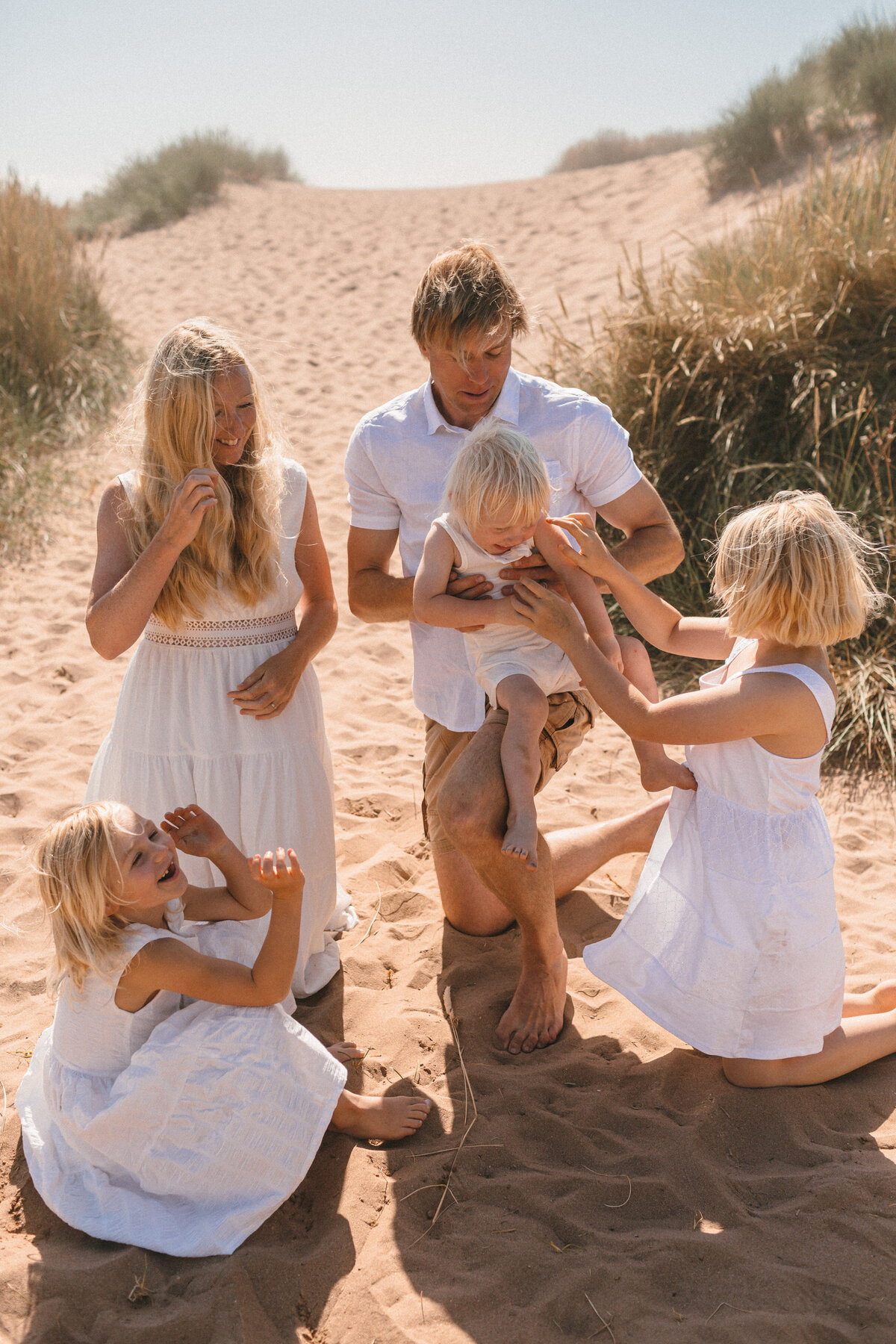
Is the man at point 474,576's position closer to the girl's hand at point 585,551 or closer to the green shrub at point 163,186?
the girl's hand at point 585,551

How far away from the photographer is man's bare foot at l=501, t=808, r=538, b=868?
254 cm

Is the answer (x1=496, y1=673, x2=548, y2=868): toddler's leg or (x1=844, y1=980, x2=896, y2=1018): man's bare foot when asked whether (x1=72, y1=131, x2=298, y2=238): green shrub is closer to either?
(x1=496, y1=673, x2=548, y2=868): toddler's leg

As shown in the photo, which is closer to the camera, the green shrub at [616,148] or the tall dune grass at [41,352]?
the tall dune grass at [41,352]

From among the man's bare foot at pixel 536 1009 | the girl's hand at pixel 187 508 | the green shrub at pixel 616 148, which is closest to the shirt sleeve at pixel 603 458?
the girl's hand at pixel 187 508

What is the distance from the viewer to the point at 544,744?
3.04m

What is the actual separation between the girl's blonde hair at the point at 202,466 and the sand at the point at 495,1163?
3.97 ft

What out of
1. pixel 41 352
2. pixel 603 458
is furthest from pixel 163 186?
pixel 603 458

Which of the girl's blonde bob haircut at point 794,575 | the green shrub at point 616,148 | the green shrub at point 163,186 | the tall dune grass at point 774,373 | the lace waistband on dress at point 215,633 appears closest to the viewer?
the girl's blonde bob haircut at point 794,575

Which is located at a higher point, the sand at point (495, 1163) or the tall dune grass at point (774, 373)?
the tall dune grass at point (774, 373)

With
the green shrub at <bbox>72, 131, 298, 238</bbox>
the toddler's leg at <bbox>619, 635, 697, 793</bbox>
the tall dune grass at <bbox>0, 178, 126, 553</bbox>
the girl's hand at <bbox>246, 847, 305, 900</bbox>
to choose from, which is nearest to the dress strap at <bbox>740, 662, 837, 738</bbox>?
the toddler's leg at <bbox>619, 635, 697, 793</bbox>

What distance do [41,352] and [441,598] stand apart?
6.59 metres

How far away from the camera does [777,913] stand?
92.5 inches

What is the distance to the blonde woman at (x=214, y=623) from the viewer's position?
257 cm

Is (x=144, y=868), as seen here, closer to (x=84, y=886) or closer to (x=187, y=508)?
(x=84, y=886)
